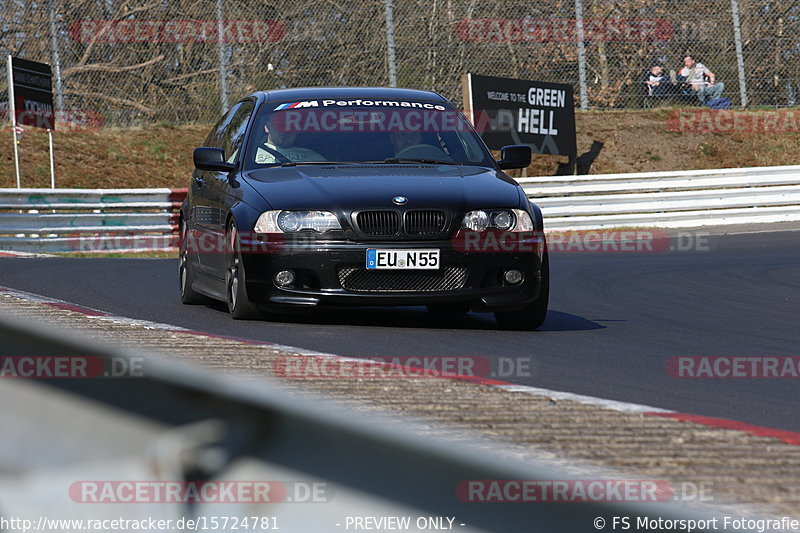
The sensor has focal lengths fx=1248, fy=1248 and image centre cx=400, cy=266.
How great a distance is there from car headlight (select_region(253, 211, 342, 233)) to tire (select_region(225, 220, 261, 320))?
0.24m

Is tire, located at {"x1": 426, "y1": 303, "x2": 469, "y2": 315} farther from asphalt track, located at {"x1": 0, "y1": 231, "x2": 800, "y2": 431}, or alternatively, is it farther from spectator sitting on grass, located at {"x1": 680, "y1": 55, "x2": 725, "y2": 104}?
spectator sitting on grass, located at {"x1": 680, "y1": 55, "x2": 725, "y2": 104}

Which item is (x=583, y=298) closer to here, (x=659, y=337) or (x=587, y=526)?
(x=659, y=337)

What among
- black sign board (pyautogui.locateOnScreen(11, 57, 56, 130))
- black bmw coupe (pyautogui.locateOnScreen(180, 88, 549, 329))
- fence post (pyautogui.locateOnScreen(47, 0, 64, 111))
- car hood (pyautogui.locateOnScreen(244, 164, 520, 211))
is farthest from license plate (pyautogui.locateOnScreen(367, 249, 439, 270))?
fence post (pyautogui.locateOnScreen(47, 0, 64, 111))

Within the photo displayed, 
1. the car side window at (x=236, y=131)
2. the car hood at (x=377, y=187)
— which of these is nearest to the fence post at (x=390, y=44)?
the car side window at (x=236, y=131)

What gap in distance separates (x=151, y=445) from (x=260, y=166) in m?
6.87

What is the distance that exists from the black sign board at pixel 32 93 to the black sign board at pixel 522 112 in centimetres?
702

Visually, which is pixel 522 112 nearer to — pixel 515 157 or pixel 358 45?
pixel 358 45

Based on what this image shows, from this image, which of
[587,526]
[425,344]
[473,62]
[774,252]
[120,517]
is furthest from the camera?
[473,62]

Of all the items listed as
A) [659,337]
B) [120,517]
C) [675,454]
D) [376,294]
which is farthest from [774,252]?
[120,517]

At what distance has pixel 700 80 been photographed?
24.7 metres

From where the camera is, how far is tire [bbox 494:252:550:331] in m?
7.73

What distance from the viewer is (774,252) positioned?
15773mm

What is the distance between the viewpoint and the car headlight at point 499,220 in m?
7.44

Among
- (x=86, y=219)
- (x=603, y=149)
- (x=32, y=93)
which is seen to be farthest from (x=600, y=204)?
(x=32, y=93)
